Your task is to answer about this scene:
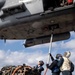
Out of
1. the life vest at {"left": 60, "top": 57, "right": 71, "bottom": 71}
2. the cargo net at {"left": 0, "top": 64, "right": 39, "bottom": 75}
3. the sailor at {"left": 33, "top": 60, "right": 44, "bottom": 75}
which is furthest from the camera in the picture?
the sailor at {"left": 33, "top": 60, "right": 44, "bottom": 75}

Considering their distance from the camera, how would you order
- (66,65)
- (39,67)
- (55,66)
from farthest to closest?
Answer: (39,67)
(55,66)
(66,65)

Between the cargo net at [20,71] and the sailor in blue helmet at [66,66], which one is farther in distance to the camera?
the cargo net at [20,71]

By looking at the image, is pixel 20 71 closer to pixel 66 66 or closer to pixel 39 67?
pixel 39 67

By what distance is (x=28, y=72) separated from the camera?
14.3m

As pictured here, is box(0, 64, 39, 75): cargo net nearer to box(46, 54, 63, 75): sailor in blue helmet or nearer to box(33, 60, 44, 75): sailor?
box(33, 60, 44, 75): sailor

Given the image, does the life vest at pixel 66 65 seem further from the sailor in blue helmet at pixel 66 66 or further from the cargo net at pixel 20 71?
the cargo net at pixel 20 71

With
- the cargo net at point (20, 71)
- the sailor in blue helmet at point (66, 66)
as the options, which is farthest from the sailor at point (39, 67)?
the sailor in blue helmet at point (66, 66)

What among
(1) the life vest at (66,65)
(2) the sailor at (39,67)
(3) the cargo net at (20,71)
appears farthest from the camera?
(2) the sailor at (39,67)

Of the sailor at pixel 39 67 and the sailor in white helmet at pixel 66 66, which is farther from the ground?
the sailor in white helmet at pixel 66 66

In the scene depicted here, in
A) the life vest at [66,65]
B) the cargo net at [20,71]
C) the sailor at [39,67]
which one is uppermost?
the life vest at [66,65]

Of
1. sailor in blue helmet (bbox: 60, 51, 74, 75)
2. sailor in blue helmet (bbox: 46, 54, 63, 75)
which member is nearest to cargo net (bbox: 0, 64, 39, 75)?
sailor in blue helmet (bbox: 46, 54, 63, 75)

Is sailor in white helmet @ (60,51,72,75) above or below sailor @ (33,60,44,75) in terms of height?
above

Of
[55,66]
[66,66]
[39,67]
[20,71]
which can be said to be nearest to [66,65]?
[66,66]

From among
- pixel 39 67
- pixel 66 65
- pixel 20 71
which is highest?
pixel 66 65
